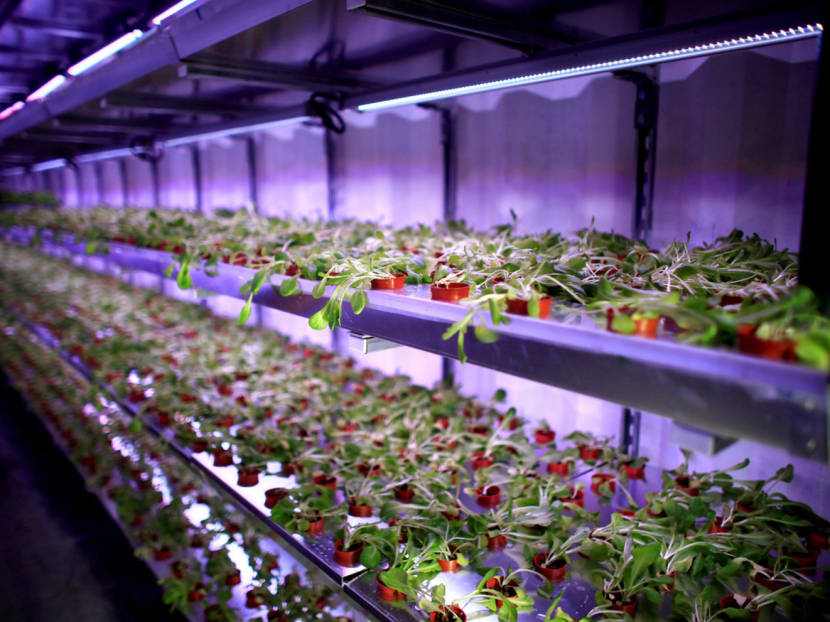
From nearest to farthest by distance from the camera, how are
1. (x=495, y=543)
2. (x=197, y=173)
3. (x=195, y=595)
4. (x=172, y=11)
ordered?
1. (x=495, y=543)
2. (x=172, y=11)
3. (x=195, y=595)
4. (x=197, y=173)

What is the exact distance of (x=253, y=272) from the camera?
157cm

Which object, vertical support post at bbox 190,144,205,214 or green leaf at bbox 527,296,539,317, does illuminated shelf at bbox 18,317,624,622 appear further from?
vertical support post at bbox 190,144,205,214

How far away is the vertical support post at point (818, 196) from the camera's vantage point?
29.6 inches

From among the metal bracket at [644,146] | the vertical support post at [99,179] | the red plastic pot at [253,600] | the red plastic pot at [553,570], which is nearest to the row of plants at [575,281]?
the metal bracket at [644,146]

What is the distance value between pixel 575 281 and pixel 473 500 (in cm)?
85

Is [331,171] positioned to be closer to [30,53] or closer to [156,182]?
[30,53]

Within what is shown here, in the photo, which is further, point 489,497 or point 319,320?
point 489,497

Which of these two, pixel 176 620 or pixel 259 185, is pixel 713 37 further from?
pixel 259 185

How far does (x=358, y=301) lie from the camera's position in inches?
45.6

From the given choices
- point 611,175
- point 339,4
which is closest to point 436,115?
point 611,175

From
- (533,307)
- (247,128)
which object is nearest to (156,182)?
(247,128)

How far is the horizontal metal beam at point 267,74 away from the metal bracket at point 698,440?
70.3 inches

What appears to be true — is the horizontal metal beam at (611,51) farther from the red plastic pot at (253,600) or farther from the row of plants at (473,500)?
the red plastic pot at (253,600)

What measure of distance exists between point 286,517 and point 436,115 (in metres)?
1.94
